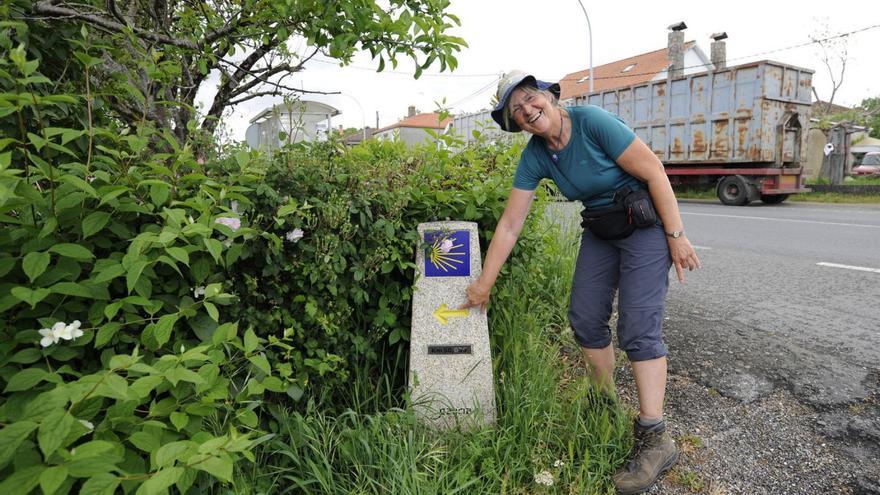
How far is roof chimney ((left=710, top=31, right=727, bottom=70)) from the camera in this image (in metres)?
23.5

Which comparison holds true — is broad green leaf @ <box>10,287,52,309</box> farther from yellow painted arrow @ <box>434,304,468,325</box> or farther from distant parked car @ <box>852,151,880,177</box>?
distant parked car @ <box>852,151,880,177</box>

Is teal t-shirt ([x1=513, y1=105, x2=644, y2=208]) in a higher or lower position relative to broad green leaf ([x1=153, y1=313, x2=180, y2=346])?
higher

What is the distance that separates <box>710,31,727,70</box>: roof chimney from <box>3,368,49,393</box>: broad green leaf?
1070 inches

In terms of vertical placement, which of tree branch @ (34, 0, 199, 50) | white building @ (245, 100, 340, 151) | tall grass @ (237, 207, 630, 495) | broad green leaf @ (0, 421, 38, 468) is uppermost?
tree branch @ (34, 0, 199, 50)

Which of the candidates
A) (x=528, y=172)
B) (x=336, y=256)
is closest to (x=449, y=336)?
(x=336, y=256)

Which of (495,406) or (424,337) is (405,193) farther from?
(495,406)

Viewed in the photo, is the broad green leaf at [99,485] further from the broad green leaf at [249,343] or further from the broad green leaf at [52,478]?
the broad green leaf at [249,343]

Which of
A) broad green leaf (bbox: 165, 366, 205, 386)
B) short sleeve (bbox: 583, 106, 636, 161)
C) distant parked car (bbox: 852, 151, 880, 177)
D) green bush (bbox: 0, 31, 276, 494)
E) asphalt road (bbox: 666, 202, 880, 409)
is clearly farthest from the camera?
distant parked car (bbox: 852, 151, 880, 177)

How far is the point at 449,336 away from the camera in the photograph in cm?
254

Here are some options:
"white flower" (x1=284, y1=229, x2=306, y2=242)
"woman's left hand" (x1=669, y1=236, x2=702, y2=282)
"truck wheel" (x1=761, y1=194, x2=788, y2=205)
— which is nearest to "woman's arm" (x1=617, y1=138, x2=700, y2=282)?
"woman's left hand" (x1=669, y1=236, x2=702, y2=282)

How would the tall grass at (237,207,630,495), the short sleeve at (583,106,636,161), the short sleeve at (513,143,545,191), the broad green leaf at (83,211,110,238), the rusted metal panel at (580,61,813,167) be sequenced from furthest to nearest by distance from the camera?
1. the rusted metal panel at (580,61,813,167)
2. the short sleeve at (513,143,545,191)
3. the short sleeve at (583,106,636,161)
4. the tall grass at (237,207,630,495)
5. the broad green leaf at (83,211,110,238)

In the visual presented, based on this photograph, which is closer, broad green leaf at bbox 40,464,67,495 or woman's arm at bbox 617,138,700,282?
broad green leaf at bbox 40,464,67,495

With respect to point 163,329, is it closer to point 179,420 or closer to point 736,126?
point 179,420

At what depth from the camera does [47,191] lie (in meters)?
1.60
